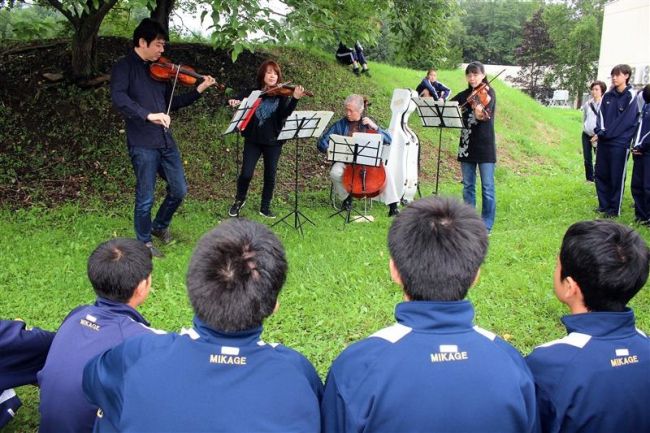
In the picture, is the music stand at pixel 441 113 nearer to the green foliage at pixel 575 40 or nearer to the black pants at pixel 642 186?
the black pants at pixel 642 186

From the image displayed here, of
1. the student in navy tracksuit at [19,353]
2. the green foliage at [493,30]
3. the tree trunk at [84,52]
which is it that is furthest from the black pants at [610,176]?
the green foliage at [493,30]

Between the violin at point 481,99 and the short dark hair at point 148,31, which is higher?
the short dark hair at point 148,31

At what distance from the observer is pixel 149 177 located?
5.51 metres

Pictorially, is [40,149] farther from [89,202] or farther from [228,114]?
[228,114]

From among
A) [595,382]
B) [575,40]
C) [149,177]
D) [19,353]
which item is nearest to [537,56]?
[575,40]

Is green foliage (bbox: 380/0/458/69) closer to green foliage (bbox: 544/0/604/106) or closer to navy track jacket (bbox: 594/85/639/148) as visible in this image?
navy track jacket (bbox: 594/85/639/148)

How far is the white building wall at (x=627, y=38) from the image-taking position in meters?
35.4

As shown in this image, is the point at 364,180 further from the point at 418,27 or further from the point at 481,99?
the point at 418,27

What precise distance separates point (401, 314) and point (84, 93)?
349 inches

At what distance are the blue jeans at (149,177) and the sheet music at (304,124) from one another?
131 centimetres

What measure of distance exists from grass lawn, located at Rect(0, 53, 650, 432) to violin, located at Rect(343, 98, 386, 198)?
0.41 meters

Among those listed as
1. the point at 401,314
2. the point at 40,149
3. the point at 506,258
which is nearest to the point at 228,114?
the point at 40,149

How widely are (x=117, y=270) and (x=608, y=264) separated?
6.63 feet

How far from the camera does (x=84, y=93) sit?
925 centimetres
